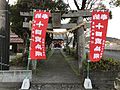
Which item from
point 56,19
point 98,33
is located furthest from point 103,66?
point 56,19

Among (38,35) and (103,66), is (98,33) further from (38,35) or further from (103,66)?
(38,35)

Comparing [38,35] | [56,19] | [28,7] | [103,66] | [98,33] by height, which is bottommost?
[103,66]

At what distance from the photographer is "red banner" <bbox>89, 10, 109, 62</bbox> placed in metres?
11.7

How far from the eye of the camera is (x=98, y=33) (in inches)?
466

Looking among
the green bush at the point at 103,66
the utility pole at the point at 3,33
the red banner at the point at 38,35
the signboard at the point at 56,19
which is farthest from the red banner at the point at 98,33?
the utility pole at the point at 3,33

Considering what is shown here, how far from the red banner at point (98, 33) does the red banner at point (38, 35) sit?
8.21ft

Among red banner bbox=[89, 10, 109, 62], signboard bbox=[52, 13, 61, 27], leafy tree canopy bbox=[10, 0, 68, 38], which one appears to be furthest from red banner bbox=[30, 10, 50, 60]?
leafy tree canopy bbox=[10, 0, 68, 38]

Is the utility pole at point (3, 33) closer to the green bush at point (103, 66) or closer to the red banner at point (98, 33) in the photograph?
the green bush at point (103, 66)

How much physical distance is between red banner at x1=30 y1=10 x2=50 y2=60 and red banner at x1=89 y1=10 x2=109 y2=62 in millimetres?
2504

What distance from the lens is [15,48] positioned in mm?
41156

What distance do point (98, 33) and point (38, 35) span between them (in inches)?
121

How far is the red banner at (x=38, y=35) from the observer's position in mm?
12203

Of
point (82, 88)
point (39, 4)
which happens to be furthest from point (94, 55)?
point (39, 4)

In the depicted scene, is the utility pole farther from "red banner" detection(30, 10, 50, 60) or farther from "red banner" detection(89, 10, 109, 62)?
"red banner" detection(89, 10, 109, 62)
